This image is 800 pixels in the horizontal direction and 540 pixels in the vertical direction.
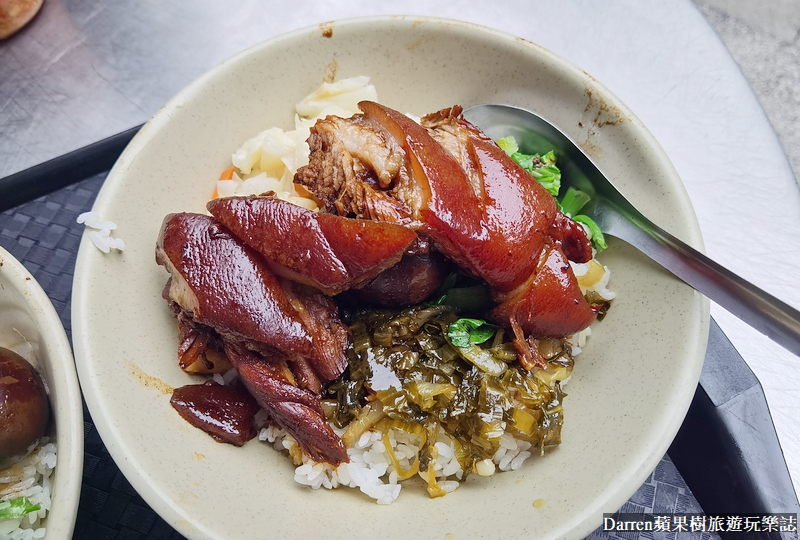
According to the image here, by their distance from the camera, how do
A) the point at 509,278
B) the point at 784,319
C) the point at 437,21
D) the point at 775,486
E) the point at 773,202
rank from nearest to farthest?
the point at 784,319
the point at 509,278
the point at 775,486
the point at 437,21
the point at 773,202

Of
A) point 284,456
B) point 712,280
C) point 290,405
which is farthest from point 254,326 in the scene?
point 712,280

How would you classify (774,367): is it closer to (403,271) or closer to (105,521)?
(403,271)

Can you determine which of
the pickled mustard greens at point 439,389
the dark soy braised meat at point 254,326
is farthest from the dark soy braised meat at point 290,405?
the pickled mustard greens at point 439,389

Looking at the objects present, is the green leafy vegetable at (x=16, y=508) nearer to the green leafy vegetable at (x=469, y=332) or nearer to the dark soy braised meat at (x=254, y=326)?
the dark soy braised meat at (x=254, y=326)

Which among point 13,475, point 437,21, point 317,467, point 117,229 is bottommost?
point 13,475

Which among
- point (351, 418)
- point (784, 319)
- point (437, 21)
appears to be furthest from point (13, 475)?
point (784, 319)

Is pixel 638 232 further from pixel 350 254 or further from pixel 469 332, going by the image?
pixel 350 254
